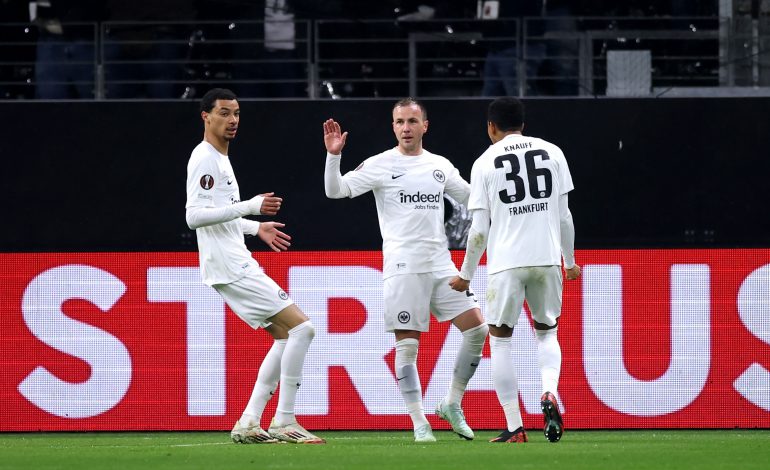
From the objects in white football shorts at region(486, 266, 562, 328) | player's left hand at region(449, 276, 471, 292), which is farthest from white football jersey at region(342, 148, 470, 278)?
white football shorts at region(486, 266, 562, 328)

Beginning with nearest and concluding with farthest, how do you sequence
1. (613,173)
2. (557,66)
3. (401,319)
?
(401,319)
(613,173)
(557,66)

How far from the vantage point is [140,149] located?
455 inches

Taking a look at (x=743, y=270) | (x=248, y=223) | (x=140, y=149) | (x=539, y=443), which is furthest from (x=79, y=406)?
(x=743, y=270)

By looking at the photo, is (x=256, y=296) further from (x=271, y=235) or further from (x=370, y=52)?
(x=370, y=52)

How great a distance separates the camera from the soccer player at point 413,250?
8.28 metres

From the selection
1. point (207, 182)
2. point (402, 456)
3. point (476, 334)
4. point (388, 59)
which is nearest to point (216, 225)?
point (207, 182)

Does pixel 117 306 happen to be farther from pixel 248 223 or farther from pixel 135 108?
pixel 248 223

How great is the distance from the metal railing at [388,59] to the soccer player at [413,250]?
414cm

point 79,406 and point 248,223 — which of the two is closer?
point 248,223

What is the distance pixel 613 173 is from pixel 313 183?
2.47 metres

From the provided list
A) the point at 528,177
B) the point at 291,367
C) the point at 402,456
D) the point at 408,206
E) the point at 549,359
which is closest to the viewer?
the point at 402,456

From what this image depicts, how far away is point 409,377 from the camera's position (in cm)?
829

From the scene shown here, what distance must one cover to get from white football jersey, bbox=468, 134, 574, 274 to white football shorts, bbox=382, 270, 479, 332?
76cm

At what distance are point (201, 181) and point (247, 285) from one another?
647 mm
